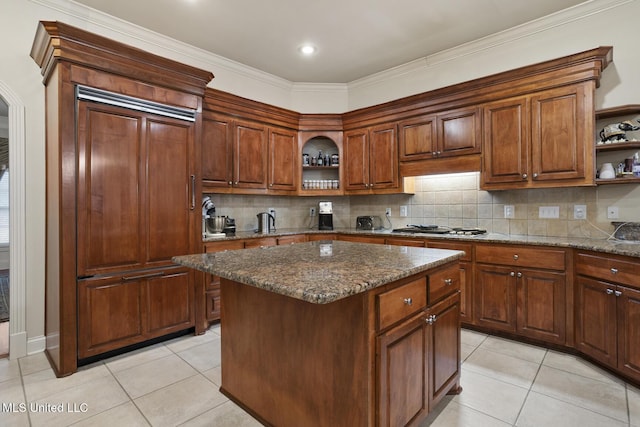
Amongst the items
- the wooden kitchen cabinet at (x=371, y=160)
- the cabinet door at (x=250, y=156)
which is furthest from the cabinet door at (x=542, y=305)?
the cabinet door at (x=250, y=156)

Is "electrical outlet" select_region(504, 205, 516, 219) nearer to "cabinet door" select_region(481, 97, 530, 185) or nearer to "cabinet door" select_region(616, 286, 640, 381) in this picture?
"cabinet door" select_region(481, 97, 530, 185)

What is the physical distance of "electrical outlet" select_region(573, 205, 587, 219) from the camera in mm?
2928

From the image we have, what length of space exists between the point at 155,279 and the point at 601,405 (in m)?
3.24

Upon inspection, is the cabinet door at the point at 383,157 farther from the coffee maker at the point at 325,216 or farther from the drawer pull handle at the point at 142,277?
the drawer pull handle at the point at 142,277

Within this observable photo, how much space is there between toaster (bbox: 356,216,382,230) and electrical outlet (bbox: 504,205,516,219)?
149cm

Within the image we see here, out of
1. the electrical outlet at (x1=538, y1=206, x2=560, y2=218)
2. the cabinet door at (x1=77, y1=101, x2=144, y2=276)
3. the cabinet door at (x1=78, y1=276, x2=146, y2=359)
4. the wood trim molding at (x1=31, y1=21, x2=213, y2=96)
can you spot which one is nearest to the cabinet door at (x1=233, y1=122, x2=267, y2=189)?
the wood trim molding at (x1=31, y1=21, x2=213, y2=96)

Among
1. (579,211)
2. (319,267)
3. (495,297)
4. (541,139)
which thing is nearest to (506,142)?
(541,139)

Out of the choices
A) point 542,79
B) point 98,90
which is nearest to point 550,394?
point 542,79

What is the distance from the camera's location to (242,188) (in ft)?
12.6

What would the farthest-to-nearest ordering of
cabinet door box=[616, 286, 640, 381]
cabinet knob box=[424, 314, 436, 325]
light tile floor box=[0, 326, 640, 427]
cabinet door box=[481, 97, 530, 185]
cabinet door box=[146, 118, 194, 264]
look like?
cabinet door box=[481, 97, 530, 185] → cabinet door box=[146, 118, 194, 264] → cabinet door box=[616, 286, 640, 381] → light tile floor box=[0, 326, 640, 427] → cabinet knob box=[424, 314, 436, 325]

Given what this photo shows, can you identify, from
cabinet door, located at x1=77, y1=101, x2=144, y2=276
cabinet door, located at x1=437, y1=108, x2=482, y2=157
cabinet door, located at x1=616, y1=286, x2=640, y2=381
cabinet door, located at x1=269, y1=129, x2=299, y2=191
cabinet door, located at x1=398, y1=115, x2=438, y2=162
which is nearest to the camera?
cabinet door, located at x1=616, y1=286, x2=640, y2=381

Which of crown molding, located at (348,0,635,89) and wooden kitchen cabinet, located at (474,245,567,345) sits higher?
crown molding, located at (348,0,635,89)

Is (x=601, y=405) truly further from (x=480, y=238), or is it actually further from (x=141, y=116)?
(x=141, y=116)

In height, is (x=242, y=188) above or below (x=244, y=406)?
above
